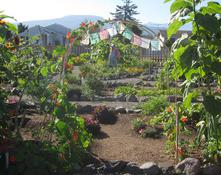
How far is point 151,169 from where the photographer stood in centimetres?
471

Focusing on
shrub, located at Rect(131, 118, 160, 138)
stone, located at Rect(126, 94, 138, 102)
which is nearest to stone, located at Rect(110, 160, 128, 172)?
shrub, located at Rect(131, 118, 160, 138)

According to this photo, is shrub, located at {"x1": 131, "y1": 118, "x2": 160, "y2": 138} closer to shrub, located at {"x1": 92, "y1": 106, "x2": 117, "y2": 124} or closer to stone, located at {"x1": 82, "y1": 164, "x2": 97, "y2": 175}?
shrub, located at {"x1": 92, "y1": 106, "x2": 117, "y2": 124}

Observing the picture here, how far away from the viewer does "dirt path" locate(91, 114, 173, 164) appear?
546 centimetres

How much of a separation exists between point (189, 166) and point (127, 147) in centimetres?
156

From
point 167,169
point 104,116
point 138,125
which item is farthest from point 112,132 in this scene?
point 167,169

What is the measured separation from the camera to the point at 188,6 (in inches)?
155

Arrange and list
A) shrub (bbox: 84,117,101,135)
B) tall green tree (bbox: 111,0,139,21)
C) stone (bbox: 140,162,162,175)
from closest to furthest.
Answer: stone (bbox: 140,162,162,175)
shrub (bbox: 84,117,101,135)
tall green tree (bbox: 111,0,139,21)

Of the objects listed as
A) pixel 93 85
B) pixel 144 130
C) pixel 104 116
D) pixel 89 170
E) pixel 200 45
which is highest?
pixel 200 45

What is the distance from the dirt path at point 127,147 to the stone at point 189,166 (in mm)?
493

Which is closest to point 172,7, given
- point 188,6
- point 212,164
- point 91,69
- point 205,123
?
point 188,6

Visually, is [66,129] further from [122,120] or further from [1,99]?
[122,120]

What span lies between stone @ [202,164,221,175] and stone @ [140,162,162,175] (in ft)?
1.80

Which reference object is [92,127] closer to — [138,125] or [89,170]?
[138,125]

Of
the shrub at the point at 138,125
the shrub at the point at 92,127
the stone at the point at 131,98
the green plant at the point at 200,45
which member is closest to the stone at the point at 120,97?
the stone at the point at 131,98
